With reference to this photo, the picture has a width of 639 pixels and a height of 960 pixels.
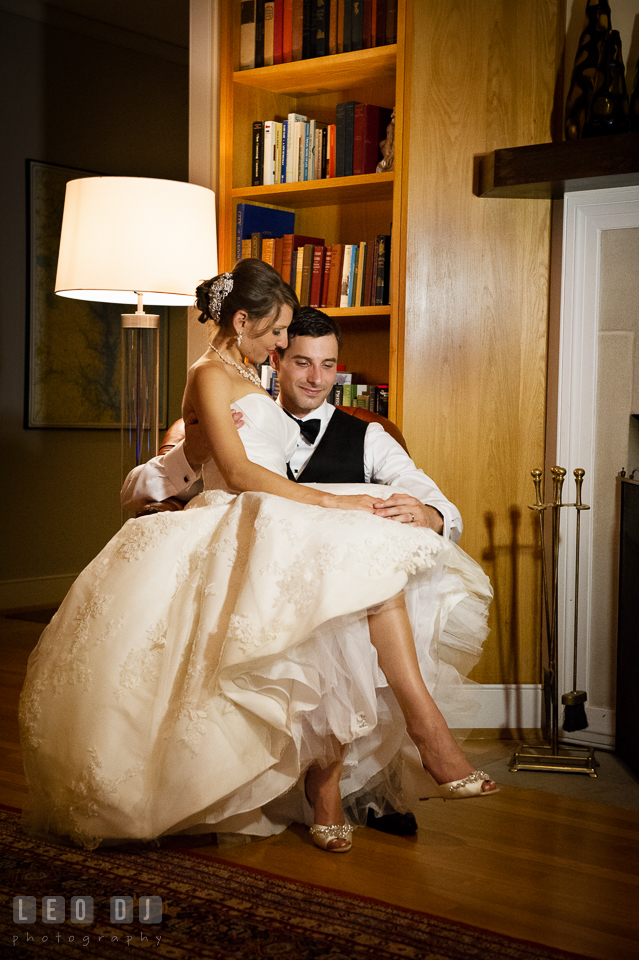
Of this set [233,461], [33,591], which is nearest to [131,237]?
[233,461]

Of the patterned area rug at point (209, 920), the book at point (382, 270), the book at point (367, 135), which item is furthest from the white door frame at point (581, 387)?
the patterned area rug at point (209, 920)

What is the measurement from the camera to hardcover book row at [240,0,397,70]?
10.9 ft

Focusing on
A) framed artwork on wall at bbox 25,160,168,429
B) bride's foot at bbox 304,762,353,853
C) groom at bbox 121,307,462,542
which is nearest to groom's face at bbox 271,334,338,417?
groom at bbox 121,307,462,542

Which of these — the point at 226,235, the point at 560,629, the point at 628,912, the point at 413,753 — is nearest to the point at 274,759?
the point at 413,753

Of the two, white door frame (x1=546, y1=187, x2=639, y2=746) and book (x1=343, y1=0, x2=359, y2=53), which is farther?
book (x1=343, y1=0, x2=359, y2=53)

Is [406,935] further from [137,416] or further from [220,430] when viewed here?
[137,416]

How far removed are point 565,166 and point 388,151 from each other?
2.12ft

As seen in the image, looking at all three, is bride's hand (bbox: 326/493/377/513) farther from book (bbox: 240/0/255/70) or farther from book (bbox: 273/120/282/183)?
book (bbox: 240/0/255/70)

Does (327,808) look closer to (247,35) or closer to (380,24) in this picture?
(380,24)

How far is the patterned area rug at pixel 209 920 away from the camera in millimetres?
1699

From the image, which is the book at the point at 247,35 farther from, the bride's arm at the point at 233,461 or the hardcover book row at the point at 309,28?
the bride's arm at the point at 233,461

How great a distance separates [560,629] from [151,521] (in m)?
1.59

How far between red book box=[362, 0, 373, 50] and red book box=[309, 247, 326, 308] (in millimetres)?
704

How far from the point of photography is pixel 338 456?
2.77 meters
